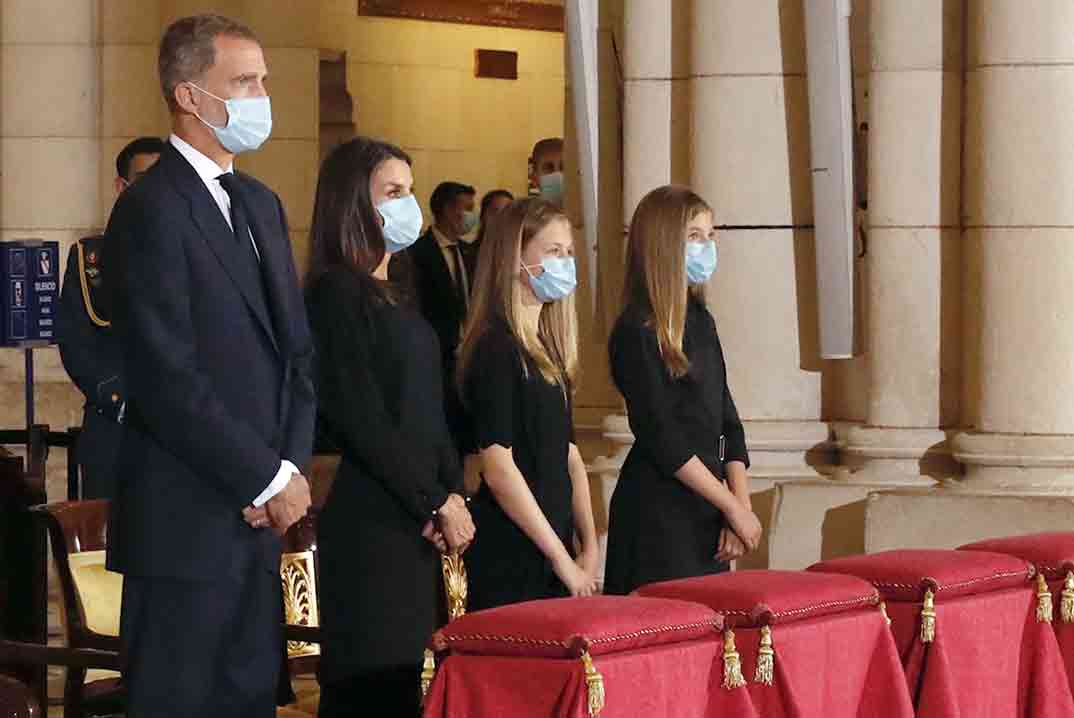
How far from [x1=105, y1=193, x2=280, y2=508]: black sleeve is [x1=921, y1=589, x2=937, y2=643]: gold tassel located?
4.04 feet

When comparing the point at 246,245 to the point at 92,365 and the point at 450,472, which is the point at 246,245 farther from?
the point at 92,365

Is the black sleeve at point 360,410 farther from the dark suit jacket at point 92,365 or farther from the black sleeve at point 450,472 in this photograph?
the dark suit jacket at point 92,365

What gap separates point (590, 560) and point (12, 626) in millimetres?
1471

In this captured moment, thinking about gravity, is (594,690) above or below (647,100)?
below

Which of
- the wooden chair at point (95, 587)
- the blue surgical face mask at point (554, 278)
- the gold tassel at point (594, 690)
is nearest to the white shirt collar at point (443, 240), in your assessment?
the wooden chair at point (95, 587)

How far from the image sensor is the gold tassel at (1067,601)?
4.72 metres

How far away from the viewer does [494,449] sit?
5316 mm

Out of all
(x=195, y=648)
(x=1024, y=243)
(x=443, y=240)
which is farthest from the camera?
(x=443, y=240)

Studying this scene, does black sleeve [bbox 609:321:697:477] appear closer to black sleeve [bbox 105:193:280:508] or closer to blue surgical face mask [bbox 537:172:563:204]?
black sleeve [bbox 105:193:280:508]

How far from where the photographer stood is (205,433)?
4191mm

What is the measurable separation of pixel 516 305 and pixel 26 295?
5088mm

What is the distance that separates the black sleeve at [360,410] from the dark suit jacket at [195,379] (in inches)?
15.1

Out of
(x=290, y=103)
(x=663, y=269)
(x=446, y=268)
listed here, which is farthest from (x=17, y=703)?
(x=290, y=103)

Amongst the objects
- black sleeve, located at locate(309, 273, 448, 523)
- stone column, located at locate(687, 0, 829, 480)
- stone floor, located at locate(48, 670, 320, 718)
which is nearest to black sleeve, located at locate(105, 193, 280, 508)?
black sleeve, located at locate(309, 273, 448, 523)
